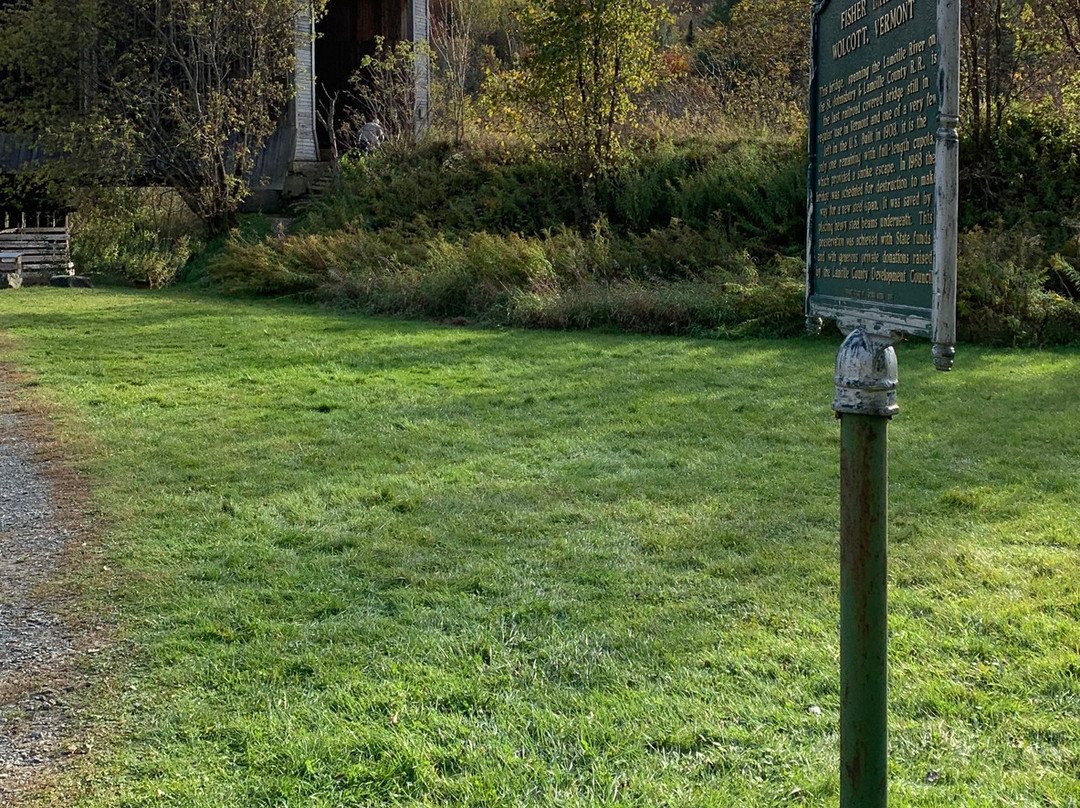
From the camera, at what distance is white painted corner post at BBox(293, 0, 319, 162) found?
23.7 meters

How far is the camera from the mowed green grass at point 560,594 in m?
3.18

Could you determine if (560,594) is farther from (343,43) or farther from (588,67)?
(343,43)

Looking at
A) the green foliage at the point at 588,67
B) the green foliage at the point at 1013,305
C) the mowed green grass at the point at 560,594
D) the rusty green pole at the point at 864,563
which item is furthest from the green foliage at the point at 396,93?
the rusty green pole at the point at 864,563

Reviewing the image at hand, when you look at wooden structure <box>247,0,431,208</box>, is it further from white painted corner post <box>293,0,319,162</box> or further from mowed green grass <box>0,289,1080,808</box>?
mowed green grass <box>0,289,1080,808</box>

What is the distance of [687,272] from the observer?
15508 mm

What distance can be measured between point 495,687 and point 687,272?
40.7 feet

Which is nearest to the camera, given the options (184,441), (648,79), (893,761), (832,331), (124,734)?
(893,761)

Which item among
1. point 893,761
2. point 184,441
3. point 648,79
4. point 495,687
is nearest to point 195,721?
point 495,687

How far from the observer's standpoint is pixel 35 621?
437 centimetres

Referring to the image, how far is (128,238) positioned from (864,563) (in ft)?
74.9

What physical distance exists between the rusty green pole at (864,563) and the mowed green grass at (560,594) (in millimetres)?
532

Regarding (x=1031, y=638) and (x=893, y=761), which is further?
(x=1031, y=638)

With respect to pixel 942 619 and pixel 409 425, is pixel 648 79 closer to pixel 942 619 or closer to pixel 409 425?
pixel 409 425

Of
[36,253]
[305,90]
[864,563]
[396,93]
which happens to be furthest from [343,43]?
[864,563]
